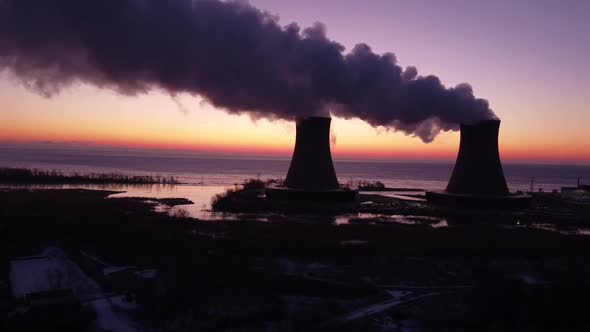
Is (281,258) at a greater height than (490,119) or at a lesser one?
lesser

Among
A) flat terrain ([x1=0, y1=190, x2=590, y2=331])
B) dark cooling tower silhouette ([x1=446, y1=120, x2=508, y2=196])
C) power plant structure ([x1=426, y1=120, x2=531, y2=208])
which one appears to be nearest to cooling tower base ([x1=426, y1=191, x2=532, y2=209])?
power plant structure ([x1=426, y1=120, x2=531, y2=208])

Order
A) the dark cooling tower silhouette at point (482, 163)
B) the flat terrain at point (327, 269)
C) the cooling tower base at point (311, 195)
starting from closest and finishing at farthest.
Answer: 1. the flat terrain at point (327, 269)
2. the dark cooling tower silhouette at point (482, 163)
3. the cooling tower base at point (311, 195)

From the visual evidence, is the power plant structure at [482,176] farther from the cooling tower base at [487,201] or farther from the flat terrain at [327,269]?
the flat terrain at [327,269]

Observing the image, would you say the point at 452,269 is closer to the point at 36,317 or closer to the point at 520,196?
the point at 36,317

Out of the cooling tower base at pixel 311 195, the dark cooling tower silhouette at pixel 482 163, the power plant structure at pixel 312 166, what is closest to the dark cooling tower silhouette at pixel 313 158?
the power plant structure at pixel 312 166

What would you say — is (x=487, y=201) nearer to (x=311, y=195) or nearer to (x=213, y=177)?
(x=311, y=195)

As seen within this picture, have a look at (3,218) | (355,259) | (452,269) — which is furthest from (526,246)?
(3,218)

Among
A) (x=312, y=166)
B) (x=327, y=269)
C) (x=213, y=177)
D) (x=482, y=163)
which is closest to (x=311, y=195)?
(x=312, y=166)
